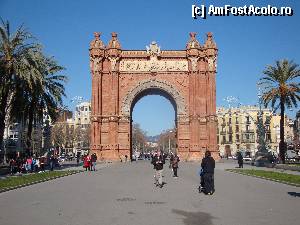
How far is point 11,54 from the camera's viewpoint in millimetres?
33219

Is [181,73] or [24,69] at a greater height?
[181,73]

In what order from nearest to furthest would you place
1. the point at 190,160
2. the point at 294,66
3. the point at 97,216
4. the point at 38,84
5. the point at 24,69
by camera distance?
1. the point at 97,216
2. the point at 24,69
3. the point at 38,84
4. the point at 294,66
5. the point at 190,160

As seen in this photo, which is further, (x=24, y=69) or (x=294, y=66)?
(x=294, y=66)

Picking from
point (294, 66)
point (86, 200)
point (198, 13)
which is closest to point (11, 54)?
point (198, 13)

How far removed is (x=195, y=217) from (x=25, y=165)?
2688 cm

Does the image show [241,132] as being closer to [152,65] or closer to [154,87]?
[154,87]

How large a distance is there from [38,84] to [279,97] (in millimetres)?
24666

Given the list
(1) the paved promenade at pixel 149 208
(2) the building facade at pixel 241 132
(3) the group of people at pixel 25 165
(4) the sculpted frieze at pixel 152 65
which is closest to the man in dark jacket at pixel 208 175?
(1) the paved promenade at pixel 149 208

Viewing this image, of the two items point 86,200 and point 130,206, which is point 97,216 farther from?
point 86,200

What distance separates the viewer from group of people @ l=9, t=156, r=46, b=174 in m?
32.9

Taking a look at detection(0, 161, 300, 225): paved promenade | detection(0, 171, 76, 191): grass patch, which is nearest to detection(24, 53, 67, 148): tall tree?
detection(0, 171, 76, 191): grass patch


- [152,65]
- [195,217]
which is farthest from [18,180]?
[152,65]

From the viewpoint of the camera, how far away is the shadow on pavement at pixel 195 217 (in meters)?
9.97

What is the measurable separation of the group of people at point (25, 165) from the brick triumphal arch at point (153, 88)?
23279mm
